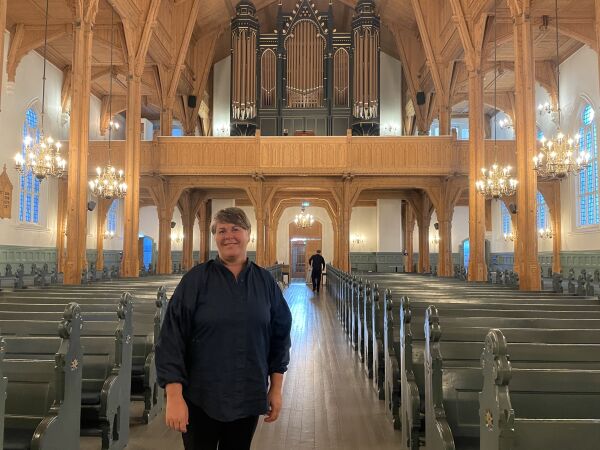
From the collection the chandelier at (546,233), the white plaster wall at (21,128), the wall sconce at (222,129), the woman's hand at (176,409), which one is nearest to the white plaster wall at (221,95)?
the wall sconce at (222,129)

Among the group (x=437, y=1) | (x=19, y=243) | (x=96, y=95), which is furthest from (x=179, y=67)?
(x=437, y=1)

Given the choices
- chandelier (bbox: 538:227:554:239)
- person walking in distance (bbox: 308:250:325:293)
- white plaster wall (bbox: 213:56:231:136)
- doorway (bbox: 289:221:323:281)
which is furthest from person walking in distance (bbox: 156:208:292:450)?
doorway (bbox: 289:221:323:281)

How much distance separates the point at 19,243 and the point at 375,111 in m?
13.7

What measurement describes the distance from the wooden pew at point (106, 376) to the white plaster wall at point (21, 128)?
41.7 feet

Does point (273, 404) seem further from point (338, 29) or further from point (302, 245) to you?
point (302, 245)

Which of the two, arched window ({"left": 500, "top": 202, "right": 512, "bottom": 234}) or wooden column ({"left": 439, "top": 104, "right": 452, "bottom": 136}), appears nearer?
wooden column ({"left": 439, "top": 104, "right": 452, "bottom": 136})

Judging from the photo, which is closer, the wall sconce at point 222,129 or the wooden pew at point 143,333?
the wooden pew at point 143,333

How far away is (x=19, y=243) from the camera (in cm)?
1672

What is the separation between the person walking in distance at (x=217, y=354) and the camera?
229 cm

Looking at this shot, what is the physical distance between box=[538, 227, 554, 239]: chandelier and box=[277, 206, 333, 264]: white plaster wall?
11.0 m

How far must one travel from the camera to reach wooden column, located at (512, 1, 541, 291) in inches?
439

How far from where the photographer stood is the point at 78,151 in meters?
12.1

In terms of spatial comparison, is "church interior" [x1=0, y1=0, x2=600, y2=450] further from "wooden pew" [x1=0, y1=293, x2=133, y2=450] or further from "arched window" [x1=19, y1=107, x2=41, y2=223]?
"arched window" [x1=19, y1=107, x2=41, y2=223]

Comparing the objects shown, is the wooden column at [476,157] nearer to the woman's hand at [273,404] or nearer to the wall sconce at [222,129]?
the wall sconce at [222,129]
